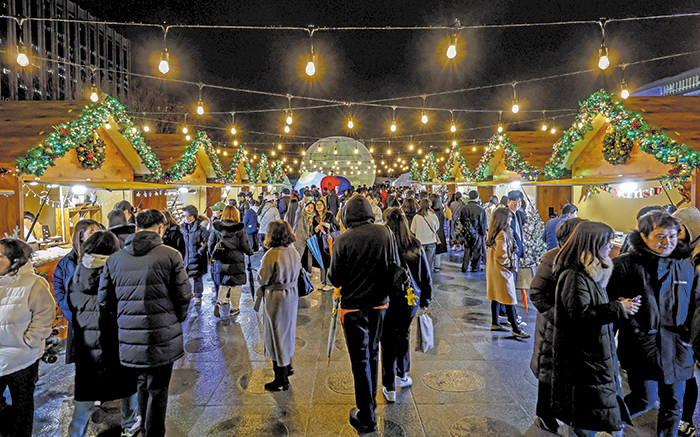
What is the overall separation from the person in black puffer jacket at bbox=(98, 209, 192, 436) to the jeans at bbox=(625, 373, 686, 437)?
12.1 feet

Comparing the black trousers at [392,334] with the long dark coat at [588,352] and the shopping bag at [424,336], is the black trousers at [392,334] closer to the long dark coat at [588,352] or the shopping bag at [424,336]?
the shopping bag at [424,336]

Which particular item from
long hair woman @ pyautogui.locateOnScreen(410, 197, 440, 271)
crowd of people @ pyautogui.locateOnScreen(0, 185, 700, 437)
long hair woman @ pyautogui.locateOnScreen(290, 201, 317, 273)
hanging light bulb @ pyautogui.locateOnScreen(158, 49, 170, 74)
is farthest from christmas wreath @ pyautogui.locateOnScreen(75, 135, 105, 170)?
long hair woman @ pyautogui.locateOnScreen(410, 197, 440, 271)

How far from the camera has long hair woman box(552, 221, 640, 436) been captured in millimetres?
2533

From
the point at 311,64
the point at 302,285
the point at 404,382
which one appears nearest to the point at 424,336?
the point at 404,382

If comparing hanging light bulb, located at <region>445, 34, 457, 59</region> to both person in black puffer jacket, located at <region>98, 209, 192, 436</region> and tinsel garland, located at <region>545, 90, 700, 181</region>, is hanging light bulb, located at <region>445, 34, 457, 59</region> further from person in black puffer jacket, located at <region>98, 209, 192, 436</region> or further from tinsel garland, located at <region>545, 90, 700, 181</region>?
person in black puffer jacket, located at <region>98, 209, 192, 436</region>

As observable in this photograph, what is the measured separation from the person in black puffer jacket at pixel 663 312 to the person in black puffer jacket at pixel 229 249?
495cm

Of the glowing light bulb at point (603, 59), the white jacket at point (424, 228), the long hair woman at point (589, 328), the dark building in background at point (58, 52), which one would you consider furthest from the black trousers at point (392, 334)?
the dark building in background at point (58, 52)

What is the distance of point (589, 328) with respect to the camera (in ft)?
8.37

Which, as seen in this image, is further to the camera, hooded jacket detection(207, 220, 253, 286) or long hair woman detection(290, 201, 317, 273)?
long hair woman detection(290, 201, 317, 273)

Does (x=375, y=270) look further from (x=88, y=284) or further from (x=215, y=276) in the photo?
(x=215, y=276)

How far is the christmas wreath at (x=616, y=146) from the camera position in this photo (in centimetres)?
715

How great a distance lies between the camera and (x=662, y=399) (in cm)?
294

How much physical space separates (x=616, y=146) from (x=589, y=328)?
20.7ft

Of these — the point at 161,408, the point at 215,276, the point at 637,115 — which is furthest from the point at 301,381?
the point at 637,115
